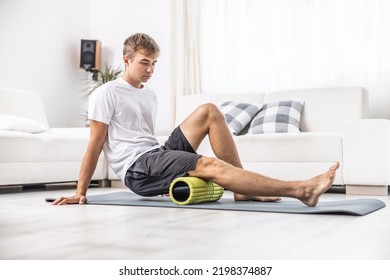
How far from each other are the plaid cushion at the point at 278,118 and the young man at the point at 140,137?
1.67 meters

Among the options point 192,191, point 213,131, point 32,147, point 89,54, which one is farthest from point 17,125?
point 89,54

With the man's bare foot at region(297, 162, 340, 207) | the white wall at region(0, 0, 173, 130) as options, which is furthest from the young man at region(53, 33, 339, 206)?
the white wall at region(0, 0, 173, 130)

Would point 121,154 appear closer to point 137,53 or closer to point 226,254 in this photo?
point 137,53

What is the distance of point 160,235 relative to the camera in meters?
1.79

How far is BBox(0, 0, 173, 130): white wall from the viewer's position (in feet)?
18.4

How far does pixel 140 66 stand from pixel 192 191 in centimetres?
72

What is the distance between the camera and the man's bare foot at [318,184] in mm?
2320

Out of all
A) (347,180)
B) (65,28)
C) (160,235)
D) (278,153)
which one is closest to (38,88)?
(65,28)

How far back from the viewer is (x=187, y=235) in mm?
1788

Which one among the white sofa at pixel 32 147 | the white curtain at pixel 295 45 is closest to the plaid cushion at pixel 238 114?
the white curtain at pixel 295 45

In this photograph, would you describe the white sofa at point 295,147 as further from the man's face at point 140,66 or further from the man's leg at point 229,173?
the man's face at point 140,66

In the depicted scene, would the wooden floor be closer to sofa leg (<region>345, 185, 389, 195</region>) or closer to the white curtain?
sofa leg (<region>345, 185, 389, 195</region>)

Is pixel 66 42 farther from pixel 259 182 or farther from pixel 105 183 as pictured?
pixel 259 182

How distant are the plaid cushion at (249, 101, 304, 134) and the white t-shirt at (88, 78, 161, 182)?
1800 mm
